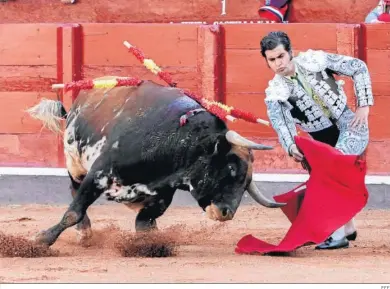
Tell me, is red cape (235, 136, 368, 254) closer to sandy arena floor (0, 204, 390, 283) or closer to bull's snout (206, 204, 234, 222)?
sandy arena floor (0, 204, 390, 283)

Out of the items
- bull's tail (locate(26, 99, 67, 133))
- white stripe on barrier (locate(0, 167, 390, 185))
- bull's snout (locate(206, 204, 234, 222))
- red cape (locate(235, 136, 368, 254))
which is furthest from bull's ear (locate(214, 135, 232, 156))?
white stripe on barrier (locate(0, 167, 390, 185))

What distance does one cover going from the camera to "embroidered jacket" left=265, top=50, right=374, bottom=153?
4992 mm

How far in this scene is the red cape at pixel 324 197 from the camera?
4.98 m

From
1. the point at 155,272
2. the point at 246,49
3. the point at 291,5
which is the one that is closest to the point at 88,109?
the point at 155,272

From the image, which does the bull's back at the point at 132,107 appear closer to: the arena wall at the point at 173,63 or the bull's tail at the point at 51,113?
the bull's tail at the point at 51,113

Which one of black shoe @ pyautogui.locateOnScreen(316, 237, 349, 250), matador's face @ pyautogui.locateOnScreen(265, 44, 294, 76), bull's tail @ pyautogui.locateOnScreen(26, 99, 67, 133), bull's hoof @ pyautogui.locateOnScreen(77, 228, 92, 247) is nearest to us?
matador's face @ pyautogui.locateOnScreen(265, 44, 294, 76)

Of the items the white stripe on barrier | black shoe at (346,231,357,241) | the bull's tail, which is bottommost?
the white stripe on barrier

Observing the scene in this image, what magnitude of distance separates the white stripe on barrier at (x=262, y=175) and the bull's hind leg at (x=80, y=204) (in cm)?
247

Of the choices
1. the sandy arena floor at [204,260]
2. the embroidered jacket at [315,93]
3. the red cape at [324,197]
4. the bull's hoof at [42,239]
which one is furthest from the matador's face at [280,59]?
the bull's hoof at [42,239]

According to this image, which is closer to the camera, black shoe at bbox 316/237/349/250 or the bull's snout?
the bull's snout

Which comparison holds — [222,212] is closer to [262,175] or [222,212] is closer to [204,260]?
[204,260]

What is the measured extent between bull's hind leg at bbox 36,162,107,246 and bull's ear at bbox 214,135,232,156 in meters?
0.50

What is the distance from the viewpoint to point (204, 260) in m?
4.66

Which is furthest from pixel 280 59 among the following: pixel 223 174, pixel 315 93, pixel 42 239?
pixel 42 239
